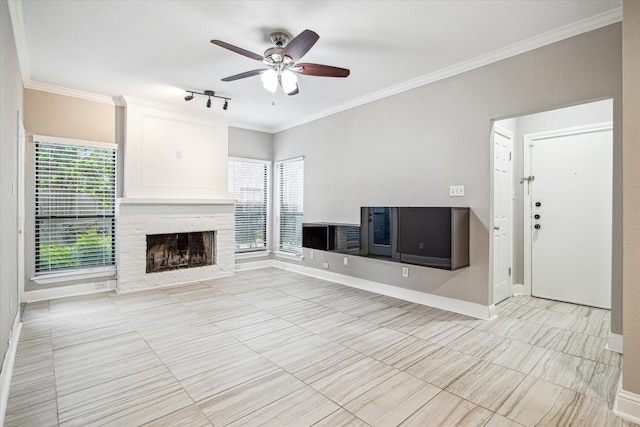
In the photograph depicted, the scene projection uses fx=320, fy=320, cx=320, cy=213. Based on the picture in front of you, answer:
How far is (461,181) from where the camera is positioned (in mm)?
3664

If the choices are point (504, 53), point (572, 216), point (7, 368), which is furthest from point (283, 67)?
point (572, 216)

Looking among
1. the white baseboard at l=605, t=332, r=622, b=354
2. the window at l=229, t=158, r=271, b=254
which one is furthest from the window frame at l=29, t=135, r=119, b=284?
the white baseboard at l=605, t=332, r=622, b=354

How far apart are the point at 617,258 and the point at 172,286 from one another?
17.5 ft

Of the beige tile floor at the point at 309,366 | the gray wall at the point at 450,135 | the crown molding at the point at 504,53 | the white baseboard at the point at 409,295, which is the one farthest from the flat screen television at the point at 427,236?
the crown molding at the point at 504,53

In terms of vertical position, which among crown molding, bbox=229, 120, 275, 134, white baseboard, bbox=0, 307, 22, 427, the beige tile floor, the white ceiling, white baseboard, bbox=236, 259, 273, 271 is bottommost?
the beige tile floor

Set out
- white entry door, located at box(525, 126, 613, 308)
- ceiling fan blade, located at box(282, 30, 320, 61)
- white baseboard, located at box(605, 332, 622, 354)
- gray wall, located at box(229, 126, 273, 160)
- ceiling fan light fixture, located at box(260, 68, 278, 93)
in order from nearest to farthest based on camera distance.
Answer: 1. ceiling fan blade, located at box(282, 30, 320, 61)
2. white baseboard, located at box(605, 332, 622, 354)
3. ceiling fan light fixture, located at box(260, 68, 278, 93)
4. white entry door, located at box(525, 126, 613, 308)
5. gray wall, located at box(229, 126, 273, 160)

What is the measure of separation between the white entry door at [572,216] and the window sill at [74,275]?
19.8 feet

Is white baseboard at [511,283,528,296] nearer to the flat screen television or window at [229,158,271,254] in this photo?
the flat screen television

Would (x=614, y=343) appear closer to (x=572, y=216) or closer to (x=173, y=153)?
(x=572, y=216)

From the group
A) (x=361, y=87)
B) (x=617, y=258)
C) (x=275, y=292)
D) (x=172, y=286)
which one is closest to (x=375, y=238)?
(x=275, y=292)

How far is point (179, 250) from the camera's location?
5355mm

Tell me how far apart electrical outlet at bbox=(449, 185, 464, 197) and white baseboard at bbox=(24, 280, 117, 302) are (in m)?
4.86

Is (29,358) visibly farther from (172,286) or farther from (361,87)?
(361,87)

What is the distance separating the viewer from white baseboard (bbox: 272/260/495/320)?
139 inches
